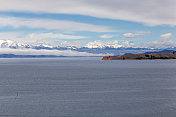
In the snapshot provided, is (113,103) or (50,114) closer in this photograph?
(50,114)

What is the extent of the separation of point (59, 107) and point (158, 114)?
1540 cm

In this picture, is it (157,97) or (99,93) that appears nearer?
(157,97)

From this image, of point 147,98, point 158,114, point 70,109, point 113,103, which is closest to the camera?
point 158,114

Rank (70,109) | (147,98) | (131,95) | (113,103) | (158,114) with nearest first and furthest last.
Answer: (158,114)
(70,109)
(113,103)
(147,98)
(131,95)

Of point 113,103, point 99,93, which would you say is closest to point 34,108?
point 113,103

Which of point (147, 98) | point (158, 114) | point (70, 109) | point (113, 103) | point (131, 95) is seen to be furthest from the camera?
point (131, 95)

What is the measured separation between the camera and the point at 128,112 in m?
36.6

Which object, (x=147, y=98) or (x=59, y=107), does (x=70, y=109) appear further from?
(x=147, y=98)

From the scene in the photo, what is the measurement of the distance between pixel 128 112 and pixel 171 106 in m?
8.36

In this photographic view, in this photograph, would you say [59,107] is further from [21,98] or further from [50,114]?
[21,98]

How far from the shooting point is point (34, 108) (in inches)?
1547

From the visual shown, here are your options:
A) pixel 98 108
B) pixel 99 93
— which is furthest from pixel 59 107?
pixel 99 93

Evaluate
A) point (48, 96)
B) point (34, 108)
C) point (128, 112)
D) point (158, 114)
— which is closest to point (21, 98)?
point (48, 96)

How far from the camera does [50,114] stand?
35625mm
